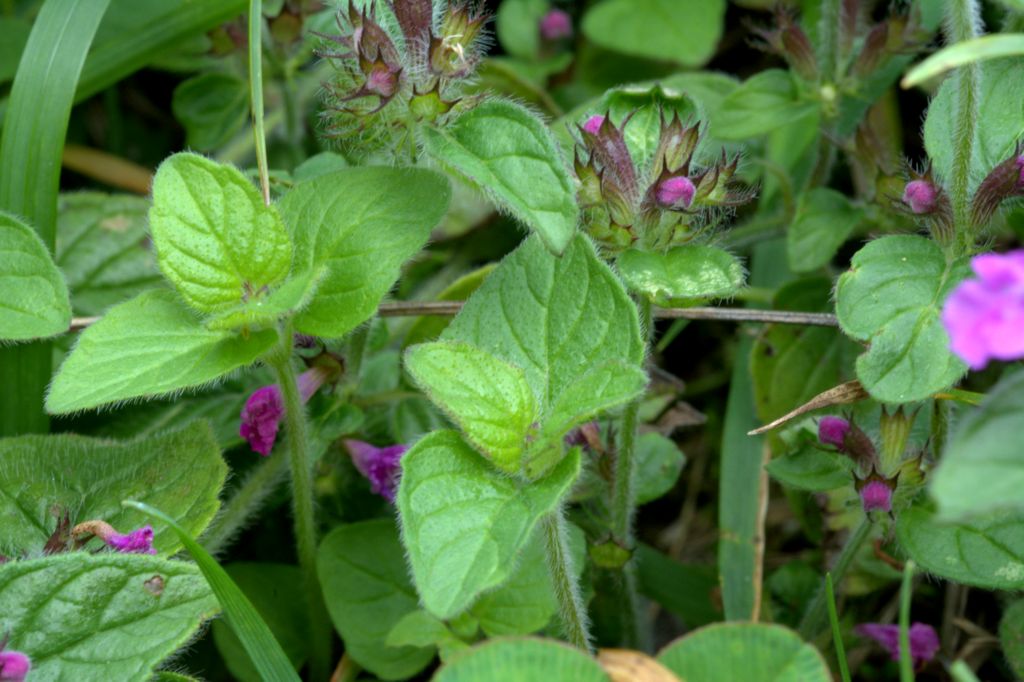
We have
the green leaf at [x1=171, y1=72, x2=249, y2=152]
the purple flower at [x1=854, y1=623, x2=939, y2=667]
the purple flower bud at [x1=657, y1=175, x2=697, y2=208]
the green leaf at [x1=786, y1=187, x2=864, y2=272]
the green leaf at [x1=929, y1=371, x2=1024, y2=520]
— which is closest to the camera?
the green leaf at [x1=929, y1=371, x2=1024, y2=520]

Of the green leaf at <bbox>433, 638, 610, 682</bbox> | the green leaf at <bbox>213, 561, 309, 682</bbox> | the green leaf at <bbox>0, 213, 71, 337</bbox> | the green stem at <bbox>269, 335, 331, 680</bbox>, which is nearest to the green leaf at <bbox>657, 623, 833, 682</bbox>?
the green leaf at <bbox>433, 638, 610, 682</bbox>

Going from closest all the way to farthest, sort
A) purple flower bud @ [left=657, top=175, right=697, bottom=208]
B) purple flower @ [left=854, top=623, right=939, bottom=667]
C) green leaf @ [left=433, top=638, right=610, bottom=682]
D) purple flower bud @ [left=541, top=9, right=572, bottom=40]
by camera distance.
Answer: green leaf @ [left=433, top=638, right=610, bottom=682], purple flower bud @ [left=657, top=175, right=697, bottom=208], purple flower @ [left=854, top=623, right=939, bottom=667], purple flower bud @ [left=541, top=9, right=572, bottom=40]

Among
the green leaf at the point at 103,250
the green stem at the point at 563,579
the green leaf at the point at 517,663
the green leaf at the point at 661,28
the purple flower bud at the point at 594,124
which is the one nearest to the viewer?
the green leaf at the point at 517,663

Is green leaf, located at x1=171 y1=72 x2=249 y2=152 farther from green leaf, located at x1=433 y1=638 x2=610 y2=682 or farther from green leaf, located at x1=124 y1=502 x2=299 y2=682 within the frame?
green leaf, located at x1=433 y1=638 x2=610 y2=682

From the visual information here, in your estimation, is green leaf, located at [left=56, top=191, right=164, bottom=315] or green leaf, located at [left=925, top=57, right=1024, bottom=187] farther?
green leaf, located at [left=56, top=191, right=164, bottom=315]

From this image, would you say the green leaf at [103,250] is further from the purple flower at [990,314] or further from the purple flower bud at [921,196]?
the purple flower at [990,314]

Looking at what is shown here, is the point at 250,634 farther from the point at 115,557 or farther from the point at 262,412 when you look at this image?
the point at 262,412

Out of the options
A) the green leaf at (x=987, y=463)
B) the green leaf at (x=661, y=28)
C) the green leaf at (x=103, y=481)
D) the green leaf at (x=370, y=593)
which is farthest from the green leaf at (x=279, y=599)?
the green leaf at (x=661, y=28)
